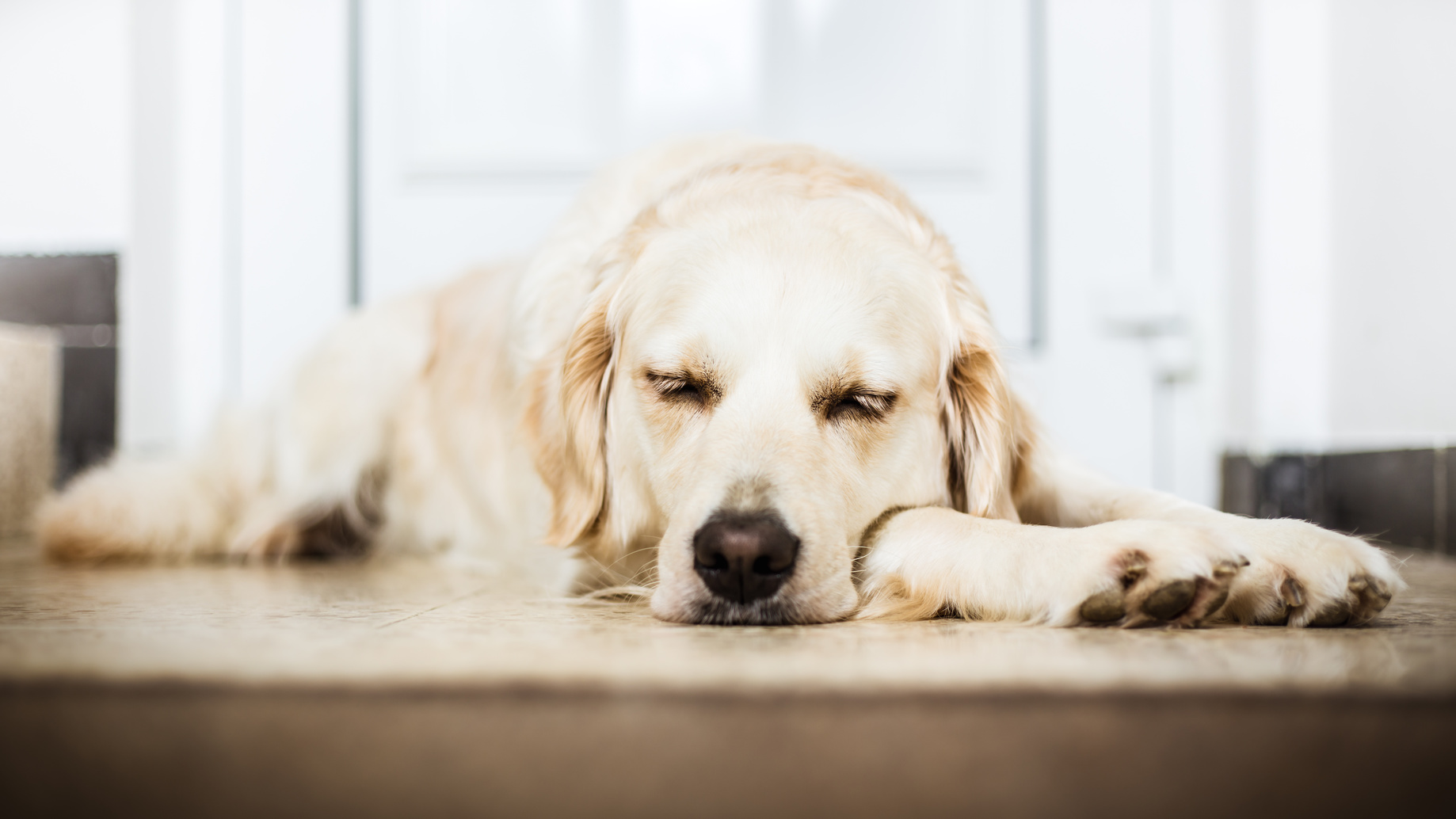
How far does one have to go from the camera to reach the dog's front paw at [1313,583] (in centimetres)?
101

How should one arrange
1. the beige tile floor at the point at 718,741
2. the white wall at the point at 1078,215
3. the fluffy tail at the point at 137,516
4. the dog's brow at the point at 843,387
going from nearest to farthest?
the beige tile floor at the point at 718,741 < the dog's brow at the point at 843,387 < the fluffy tail at the point at 137,516 < the white wall at the point at 1078,215

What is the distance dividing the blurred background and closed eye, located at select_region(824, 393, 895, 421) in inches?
57.8

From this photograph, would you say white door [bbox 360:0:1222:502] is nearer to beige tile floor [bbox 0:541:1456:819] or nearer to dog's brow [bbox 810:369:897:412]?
dog's brow [bbox 810:369:897:412]

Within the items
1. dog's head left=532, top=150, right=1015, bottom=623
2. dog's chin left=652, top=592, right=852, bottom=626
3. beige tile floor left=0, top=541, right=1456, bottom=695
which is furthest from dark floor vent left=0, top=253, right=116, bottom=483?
dog's chin left=652, top=592, right=852, bottom=626

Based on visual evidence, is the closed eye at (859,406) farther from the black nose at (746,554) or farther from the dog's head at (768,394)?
the black nose at (746,554)

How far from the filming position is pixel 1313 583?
101cm

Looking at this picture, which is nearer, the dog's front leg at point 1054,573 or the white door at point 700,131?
the dog's front leg at point 1054,573

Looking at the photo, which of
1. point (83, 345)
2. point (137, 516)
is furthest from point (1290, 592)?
point (83, 345)

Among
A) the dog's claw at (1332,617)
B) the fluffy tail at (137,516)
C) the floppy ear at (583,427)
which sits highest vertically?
the floppy ear at (583,427)

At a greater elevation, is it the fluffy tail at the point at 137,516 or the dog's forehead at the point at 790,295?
the dog's forehead at the point at 790,295

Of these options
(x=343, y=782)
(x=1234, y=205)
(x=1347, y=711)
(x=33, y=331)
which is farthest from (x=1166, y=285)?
(x=33, y=331)

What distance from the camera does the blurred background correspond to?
107 inches

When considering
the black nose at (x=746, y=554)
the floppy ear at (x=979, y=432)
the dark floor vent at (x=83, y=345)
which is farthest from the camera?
the dark floor vent at (x=83, y=345)

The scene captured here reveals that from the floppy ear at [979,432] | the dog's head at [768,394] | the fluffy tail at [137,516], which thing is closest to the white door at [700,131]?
the fluffy tail at [137,516]
